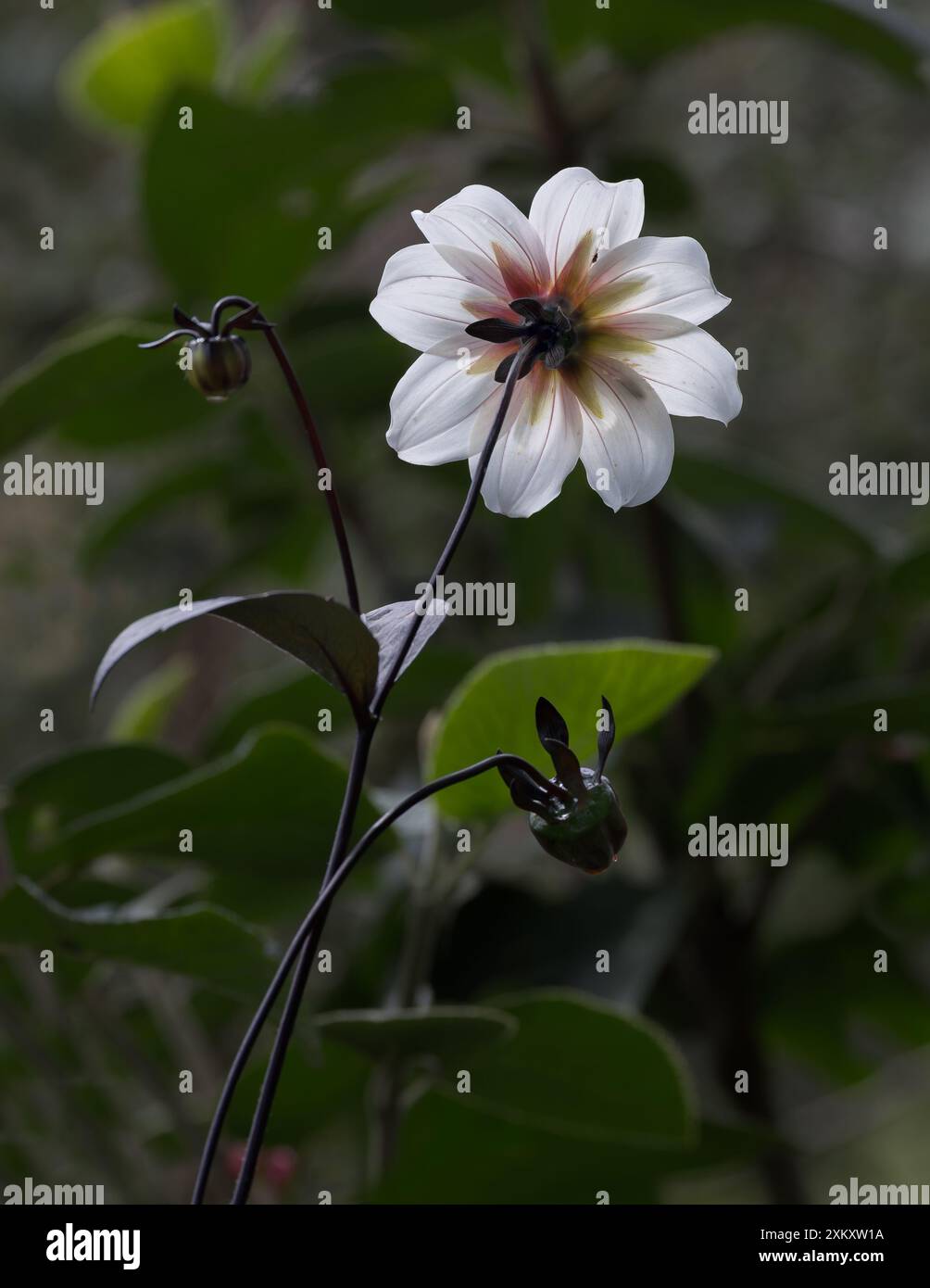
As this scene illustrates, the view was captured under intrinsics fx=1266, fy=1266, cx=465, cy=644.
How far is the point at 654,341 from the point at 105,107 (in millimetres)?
615

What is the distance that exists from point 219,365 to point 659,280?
78 millimetres

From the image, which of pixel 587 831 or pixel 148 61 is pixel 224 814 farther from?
pixel 148 61

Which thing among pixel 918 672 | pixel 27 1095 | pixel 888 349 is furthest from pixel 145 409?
pixel 888 349

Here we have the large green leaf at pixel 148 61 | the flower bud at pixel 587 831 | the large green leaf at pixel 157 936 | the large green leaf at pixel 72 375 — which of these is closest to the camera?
the flower bud at pixel 587 831

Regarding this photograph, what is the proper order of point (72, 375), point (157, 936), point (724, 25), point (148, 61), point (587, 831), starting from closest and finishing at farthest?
point (587, 831), point (157, 936), point (72, 375), point (724, 25), point (148, 61)

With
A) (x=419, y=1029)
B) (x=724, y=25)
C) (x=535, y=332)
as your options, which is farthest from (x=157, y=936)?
(x=724, y=25)

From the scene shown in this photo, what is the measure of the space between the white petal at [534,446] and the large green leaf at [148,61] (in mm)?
545

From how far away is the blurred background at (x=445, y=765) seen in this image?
1.32ft

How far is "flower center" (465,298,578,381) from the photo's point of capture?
22cm

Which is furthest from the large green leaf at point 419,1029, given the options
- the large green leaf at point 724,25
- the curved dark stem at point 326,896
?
the large green leaf at point 724,25

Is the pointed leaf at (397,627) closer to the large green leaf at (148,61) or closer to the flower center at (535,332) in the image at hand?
the flower center at (535,332)

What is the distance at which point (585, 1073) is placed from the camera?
0.41m

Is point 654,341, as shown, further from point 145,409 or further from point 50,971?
point 145,409
